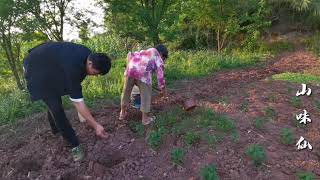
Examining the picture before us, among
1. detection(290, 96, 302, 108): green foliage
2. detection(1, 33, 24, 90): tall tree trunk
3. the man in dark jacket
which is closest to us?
the man in dark jacket

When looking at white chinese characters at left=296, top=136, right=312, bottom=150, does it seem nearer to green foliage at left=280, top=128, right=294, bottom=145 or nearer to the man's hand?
green foliage at left=280, top=128, right=294, bottom=145

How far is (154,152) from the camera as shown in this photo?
493cm

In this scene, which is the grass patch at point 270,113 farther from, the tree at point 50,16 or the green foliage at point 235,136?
the tree at point 50,16

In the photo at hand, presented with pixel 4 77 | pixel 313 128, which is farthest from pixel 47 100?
pixel 4 77

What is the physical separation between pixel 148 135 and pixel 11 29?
18.8 feet

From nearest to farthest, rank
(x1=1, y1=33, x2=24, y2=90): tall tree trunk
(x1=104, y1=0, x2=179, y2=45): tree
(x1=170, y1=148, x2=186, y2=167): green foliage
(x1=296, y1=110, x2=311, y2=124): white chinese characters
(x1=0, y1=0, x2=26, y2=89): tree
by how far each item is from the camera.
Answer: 1. (x1=170, y1=148, x2=186, y2=167): green foliage
2. (x1=296, y1=110, x2=311, y2=124): white chinese characters
3. (x1=0, y1=0, x2=26, y2=89): tree
4. (x1=1, y1=33, x2=24, y2=90): tall tree trunk
5. (x1=104, y1=0, x2=179, y2=45): tree

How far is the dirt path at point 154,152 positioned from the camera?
15.2 ft

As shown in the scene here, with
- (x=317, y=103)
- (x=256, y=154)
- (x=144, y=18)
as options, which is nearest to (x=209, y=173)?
(x=256, y=154)

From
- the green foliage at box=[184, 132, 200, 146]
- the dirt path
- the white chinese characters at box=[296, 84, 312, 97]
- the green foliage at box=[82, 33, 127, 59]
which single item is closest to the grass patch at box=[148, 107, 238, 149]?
the green foliage at box=[184, 132, 200, 146]

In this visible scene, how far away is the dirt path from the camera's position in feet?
15.2

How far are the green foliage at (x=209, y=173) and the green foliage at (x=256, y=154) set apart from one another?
1.39 feet

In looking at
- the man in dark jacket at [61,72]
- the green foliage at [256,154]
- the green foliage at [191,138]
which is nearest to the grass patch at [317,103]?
the green foliage at [256,154]

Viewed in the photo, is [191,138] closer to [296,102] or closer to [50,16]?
[296,102]

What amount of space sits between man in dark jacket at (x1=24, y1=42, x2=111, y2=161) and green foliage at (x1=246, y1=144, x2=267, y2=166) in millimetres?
1574
